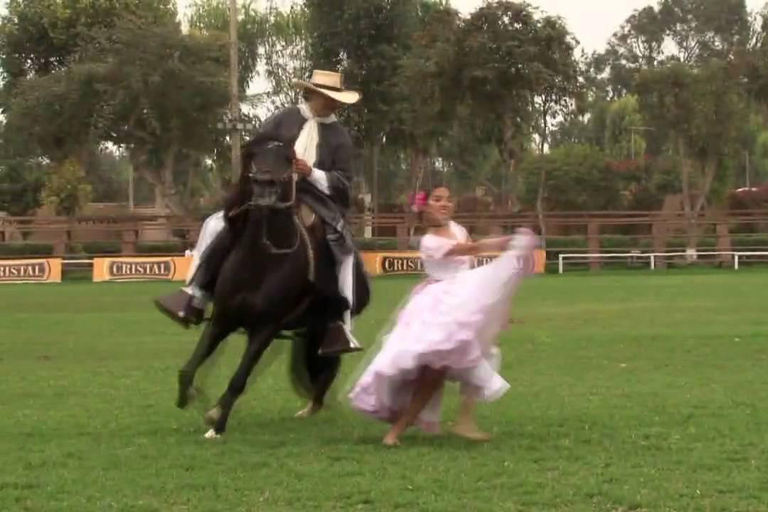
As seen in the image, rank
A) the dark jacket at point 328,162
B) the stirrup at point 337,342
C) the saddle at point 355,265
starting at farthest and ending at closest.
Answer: the stirrup at point 337,342, the dark jacket at point 328,162, the saddle at point 355,265

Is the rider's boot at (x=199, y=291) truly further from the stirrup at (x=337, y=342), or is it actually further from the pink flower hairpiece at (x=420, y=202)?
the pink flower hairpiece at (x=420, y=202)

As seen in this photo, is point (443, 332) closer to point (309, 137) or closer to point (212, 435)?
point (212, 435)

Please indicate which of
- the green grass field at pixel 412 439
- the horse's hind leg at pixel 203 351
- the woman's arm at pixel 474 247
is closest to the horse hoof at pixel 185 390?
the horse's hind leg at pixel 203 351

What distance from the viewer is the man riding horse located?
29.7ft

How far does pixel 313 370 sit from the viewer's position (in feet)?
33.2

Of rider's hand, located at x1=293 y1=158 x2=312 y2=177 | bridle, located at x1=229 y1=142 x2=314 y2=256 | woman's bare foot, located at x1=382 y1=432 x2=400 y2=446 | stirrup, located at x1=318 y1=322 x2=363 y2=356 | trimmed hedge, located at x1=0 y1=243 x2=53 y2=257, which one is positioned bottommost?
trimmed hedge, located at x1=0 y1=243 x2=53 y2=257

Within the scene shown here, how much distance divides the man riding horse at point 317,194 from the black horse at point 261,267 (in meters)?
0.11

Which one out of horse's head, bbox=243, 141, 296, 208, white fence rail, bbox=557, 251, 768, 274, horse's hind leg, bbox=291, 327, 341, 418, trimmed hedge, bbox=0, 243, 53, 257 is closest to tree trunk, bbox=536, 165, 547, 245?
white fence rail, bbox=557, 251, 768, 274

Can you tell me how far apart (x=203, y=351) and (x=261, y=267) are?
755 millimetres

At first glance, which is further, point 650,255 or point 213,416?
point 650,255

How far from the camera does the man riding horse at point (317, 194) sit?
904 cm

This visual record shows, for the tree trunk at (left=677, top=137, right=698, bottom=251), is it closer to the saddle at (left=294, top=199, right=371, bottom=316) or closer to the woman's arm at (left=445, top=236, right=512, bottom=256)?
the saddle at (left=294, top=199, right=371, bottom=316)

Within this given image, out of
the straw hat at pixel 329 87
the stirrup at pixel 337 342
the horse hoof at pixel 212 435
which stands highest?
the straw hat at pixel 329 87

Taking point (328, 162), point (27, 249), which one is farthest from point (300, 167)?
point (27, 249)
